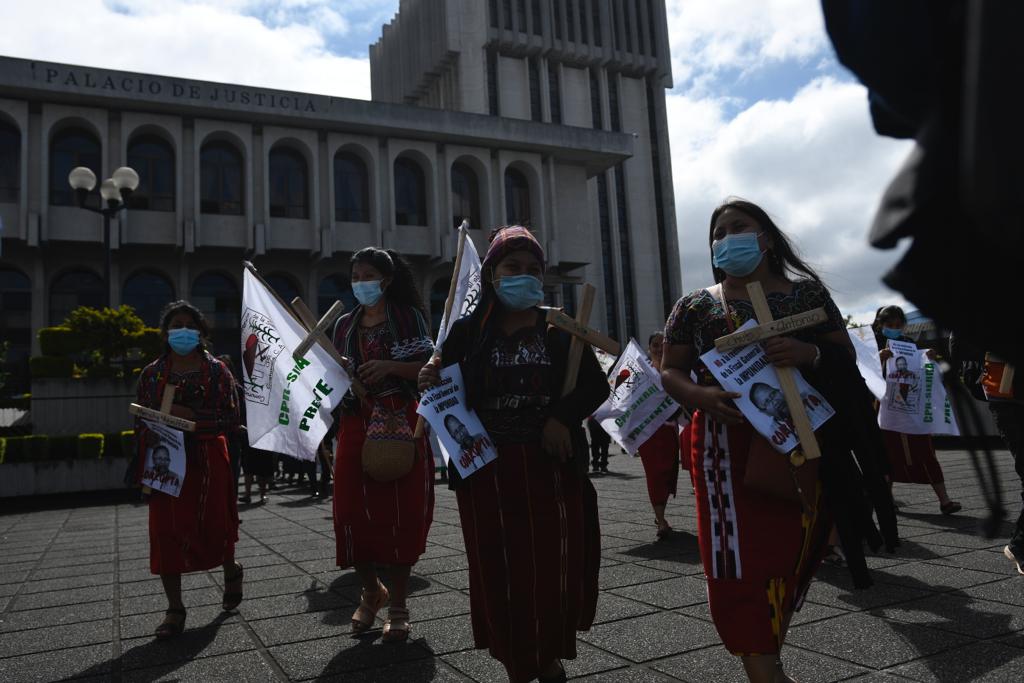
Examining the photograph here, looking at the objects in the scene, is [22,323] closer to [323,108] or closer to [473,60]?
[323,108]

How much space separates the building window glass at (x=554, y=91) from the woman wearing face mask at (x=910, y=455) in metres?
50.0

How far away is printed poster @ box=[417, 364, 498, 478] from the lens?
304 centimetres

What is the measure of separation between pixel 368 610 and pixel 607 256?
5037cm

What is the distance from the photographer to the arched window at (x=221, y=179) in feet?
105

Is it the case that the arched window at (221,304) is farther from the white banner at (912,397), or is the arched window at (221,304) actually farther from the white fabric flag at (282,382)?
the white banner at (912,397)

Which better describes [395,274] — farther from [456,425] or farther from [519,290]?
[456,425]

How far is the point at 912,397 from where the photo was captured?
751cm

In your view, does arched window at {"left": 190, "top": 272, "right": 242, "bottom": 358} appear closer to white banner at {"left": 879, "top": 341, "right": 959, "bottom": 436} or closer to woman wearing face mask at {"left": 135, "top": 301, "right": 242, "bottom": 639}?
woman wearing face mask at {"left": 135, "top": 301, "right": 242, "bottom": 639}

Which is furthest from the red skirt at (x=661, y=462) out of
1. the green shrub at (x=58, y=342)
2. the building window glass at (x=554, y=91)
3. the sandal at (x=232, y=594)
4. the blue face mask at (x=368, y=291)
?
the building window glass at (x=554, y=91)

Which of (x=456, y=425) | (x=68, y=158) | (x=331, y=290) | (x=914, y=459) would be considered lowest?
(x=914, y=459)

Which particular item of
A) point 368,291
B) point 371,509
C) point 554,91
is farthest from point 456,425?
point 554,91

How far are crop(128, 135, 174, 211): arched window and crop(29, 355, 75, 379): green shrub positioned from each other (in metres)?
18.5

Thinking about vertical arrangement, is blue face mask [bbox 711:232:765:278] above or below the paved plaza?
above

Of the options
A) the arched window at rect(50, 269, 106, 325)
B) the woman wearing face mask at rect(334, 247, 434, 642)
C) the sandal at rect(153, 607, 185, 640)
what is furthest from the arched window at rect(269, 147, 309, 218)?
the sandal at rect(153, 607, 185, 640)
